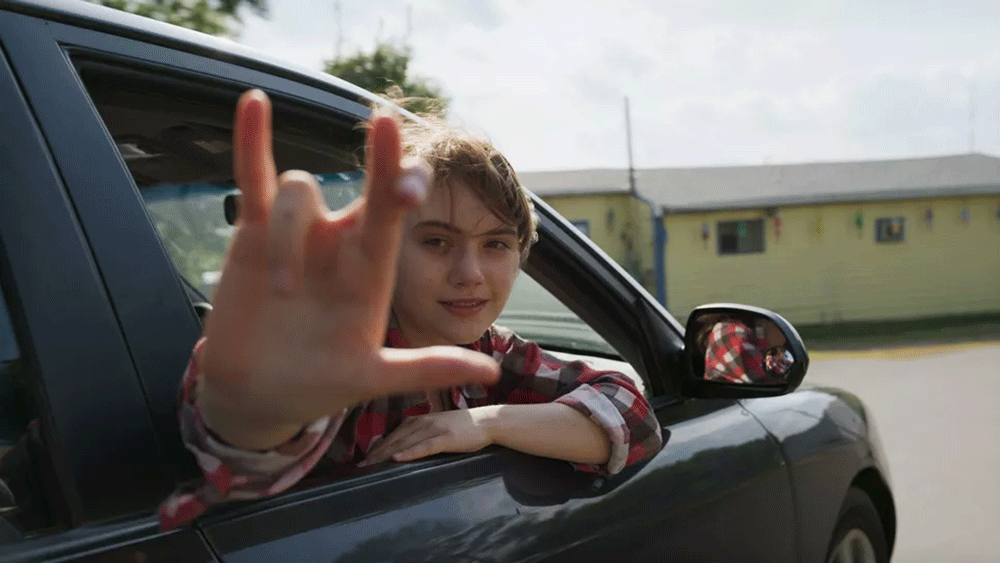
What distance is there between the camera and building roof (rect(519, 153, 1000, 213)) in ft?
76.0

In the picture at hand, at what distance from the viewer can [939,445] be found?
24.9ft

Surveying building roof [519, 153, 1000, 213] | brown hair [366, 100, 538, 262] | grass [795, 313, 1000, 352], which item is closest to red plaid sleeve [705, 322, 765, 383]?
brown hair [366, 100, 538, 262]

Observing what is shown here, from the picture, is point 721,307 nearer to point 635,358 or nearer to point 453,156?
point 635,358

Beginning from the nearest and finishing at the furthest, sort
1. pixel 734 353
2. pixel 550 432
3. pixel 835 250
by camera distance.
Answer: pixel 550 432 → pixel 734 353 → pixel 835 250

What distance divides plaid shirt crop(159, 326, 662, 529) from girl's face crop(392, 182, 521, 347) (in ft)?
0.27

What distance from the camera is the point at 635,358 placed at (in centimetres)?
236

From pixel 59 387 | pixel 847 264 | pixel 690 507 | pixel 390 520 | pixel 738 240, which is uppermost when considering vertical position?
pixel 59 387

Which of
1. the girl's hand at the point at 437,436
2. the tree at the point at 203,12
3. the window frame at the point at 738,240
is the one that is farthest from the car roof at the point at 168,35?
the window frame at the point at 738,240

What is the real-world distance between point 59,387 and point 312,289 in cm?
47

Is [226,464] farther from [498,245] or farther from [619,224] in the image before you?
[619,224]

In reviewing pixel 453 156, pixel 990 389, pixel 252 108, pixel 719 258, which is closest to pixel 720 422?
pixel 453 156

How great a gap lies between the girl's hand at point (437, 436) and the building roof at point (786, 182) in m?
21.7

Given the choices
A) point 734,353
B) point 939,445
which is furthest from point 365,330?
point 939,445

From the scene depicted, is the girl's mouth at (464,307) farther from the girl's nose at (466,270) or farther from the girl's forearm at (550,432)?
the girl's forearm at (550,432)
